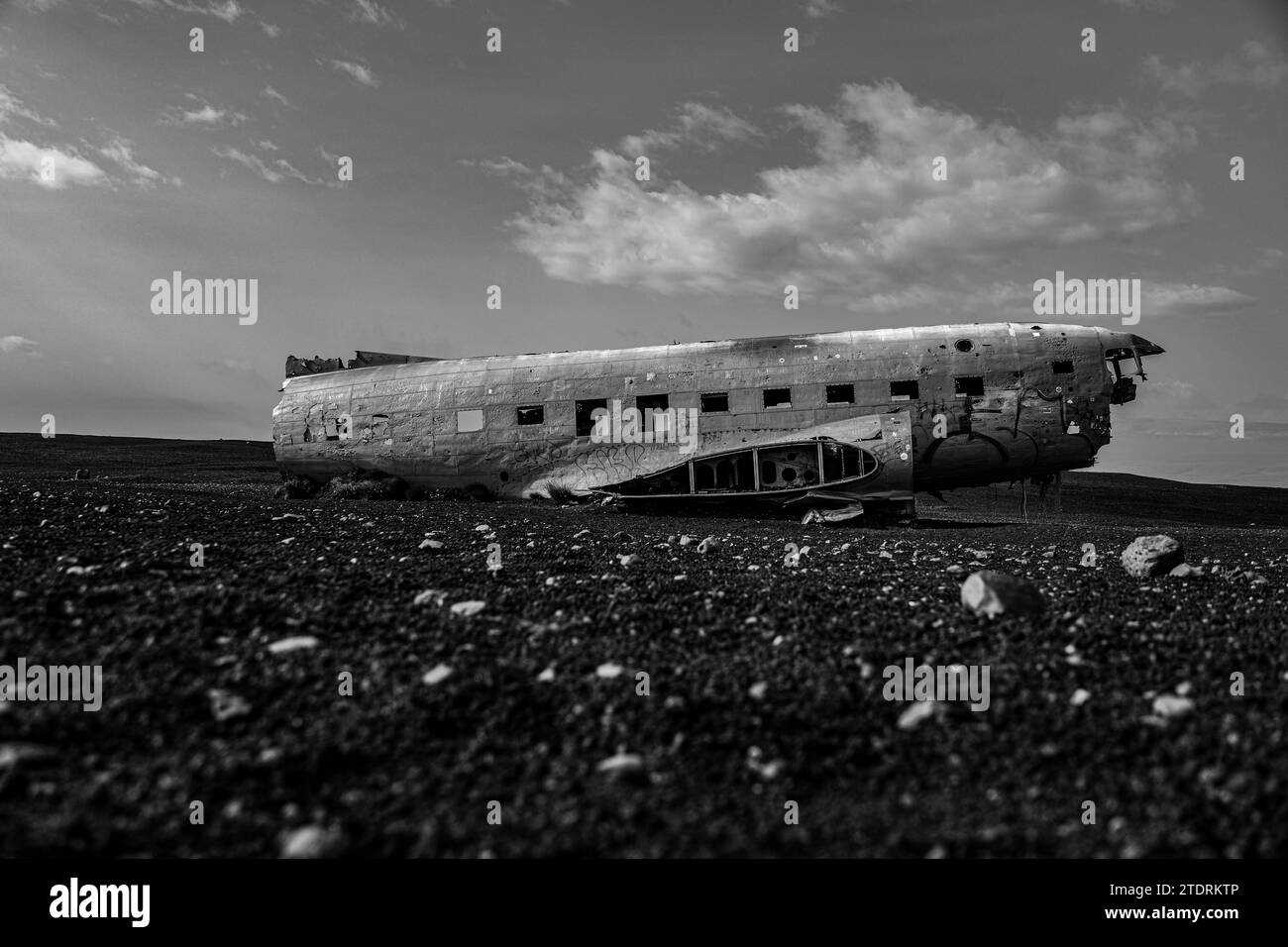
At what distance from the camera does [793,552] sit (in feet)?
34.1

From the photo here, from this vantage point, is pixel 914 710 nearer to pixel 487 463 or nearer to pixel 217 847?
pixel 217 847

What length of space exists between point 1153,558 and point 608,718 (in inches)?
337

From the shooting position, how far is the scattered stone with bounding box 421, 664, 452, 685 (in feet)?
13.2

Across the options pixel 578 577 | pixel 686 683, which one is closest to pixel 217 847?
pixel 686 683

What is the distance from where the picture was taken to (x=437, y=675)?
161 inches

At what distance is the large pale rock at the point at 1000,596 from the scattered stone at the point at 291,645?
17.1 feet

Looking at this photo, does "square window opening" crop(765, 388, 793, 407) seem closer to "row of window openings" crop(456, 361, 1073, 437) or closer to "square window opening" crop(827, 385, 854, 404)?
"row of window openings" crop(456, 361, 1073, 437)

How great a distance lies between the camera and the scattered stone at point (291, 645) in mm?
4371

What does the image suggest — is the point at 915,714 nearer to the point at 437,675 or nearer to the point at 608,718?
the point at 608,718

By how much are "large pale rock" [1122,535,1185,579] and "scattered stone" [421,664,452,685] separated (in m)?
8.77
